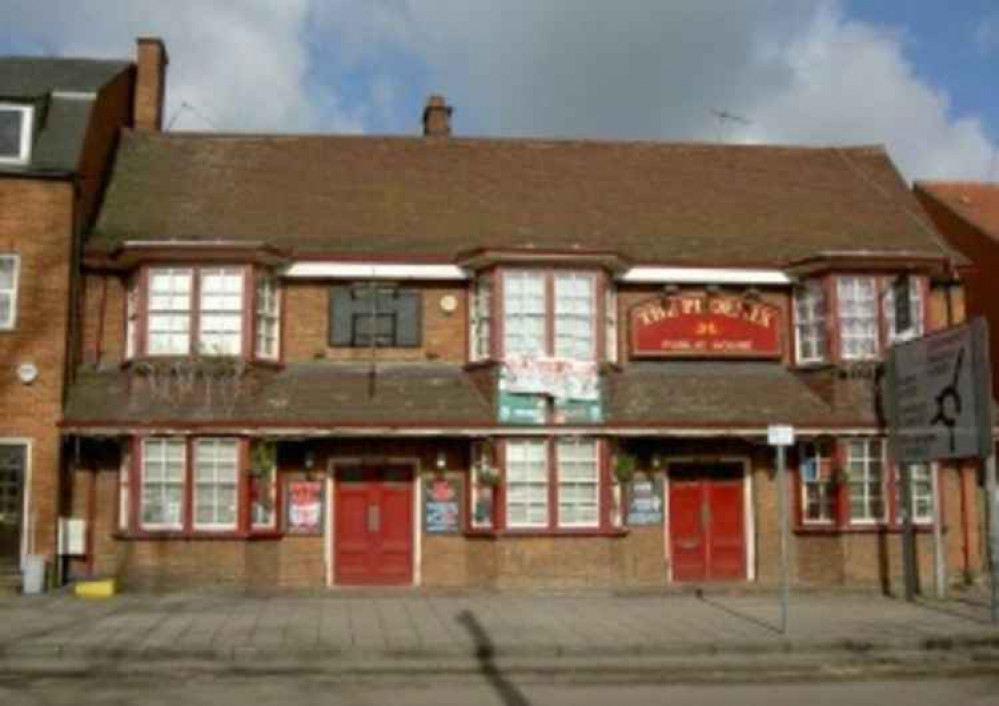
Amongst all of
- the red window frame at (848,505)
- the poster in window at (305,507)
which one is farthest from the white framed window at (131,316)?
the red window frame at (848,505)

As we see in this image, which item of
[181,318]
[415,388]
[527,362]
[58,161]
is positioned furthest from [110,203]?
[527,362]

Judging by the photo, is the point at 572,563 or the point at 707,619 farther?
the point at 572,563

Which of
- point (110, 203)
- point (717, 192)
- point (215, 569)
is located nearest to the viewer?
point (215, 569)

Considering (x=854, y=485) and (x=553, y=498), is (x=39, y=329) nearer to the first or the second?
(x=553, y=498)

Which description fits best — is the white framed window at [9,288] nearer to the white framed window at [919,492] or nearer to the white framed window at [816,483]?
the white framed window at [816,483]

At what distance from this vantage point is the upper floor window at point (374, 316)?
21.4 meters

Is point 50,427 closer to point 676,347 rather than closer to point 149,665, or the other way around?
point 149,665

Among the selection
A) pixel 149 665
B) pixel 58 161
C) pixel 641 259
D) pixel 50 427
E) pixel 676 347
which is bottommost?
pixel 149 665

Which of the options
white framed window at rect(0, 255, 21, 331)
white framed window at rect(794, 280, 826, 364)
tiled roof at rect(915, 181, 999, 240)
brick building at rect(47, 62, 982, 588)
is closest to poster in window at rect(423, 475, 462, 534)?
brick building at rect(47, 62, 982, 588)

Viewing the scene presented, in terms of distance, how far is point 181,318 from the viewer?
→ 20.5 metres

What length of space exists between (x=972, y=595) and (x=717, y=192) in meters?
9.43

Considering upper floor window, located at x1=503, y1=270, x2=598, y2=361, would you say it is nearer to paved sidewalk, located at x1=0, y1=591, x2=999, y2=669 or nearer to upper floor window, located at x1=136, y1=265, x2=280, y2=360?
paved sidewalk, located at x1=0, y1=591, x2=999, y2=669

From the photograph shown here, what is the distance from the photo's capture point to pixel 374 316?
21422 mm

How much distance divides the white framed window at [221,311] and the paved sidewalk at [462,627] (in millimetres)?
4296
